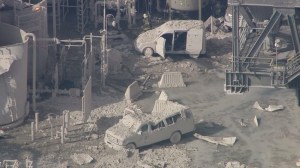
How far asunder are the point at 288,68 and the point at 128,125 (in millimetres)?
7206

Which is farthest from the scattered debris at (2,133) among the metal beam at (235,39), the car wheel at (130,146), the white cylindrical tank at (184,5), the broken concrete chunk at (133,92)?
the white cylindrical tank at (184,5)

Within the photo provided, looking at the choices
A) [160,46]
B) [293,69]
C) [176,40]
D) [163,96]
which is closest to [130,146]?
[163,96]

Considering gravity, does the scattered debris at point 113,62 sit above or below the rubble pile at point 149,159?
above

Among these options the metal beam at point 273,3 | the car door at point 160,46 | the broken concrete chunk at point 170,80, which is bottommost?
the broken concrete chunk at point 170,80

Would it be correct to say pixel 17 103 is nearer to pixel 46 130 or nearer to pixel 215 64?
pixel 46 130

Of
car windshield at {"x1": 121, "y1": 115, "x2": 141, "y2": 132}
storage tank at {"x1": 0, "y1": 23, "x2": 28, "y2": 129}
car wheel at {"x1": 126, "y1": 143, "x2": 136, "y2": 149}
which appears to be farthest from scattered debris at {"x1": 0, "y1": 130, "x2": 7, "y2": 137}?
car wheel at {"x1": 126, "y1": 143, "x2": 136, "y2": 149}

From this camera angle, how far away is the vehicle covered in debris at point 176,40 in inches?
1900

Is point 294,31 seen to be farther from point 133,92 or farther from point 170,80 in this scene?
point 133,92

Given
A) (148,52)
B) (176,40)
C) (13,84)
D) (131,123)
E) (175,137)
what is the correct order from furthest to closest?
(148,52), (176,40), (13,84), (175,137), (131,123)

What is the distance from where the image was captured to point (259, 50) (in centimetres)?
3978

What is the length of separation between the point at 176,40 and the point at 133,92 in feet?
19.3

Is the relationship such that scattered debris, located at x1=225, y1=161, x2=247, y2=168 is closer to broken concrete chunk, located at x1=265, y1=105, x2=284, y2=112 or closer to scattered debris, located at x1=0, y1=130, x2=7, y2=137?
broken concrete chunk, located at x1=265, y1=105, x2=284, y2=112

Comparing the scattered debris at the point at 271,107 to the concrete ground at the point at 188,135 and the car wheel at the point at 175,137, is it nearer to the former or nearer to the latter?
the concrete ground at the point at 188,135

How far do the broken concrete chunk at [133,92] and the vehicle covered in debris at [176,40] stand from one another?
421 centimetres
